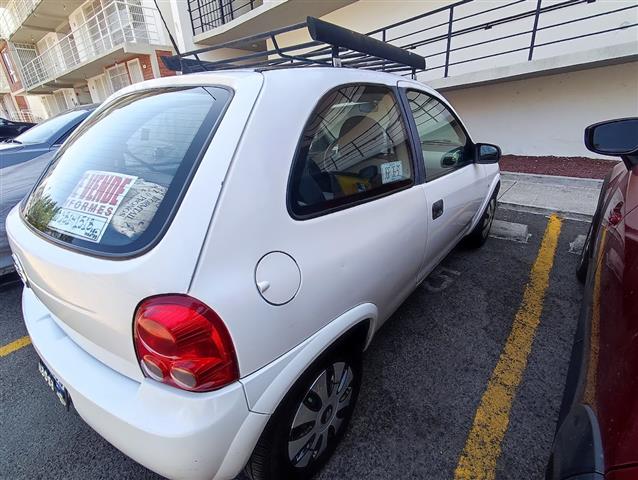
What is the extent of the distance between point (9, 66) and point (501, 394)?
37.2 meters

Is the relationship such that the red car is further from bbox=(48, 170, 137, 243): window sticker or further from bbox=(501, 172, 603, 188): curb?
bbox=(501, 172, 603, 188): curb

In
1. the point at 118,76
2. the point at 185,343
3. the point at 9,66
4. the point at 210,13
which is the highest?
the point at 9,66

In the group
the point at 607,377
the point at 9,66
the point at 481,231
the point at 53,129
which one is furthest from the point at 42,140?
the point at 9,66

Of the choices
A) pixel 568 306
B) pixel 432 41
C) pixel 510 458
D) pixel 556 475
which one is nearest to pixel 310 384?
pixel 556 475

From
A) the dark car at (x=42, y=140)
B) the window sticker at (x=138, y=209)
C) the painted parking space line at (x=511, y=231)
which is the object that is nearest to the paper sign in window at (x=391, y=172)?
the window sticker at (x=138, y=209)

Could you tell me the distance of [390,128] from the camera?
6.12ft

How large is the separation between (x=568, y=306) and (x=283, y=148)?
8.49ft

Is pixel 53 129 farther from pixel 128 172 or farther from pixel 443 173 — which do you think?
pixel 443 173

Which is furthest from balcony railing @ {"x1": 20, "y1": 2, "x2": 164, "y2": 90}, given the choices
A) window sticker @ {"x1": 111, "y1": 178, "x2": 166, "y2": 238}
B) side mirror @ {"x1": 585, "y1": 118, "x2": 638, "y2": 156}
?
side mirror @ {"x1": 585, "y1": 118, "x2": 638, "y2": 156}

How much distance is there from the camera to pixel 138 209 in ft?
3.76

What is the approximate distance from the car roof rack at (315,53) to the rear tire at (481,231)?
60.1 inches

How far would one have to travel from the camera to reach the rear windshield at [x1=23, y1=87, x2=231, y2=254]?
1.12 m

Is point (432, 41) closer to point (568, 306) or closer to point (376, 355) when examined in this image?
point (568, 306)

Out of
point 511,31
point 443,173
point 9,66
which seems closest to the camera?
point 443,173
